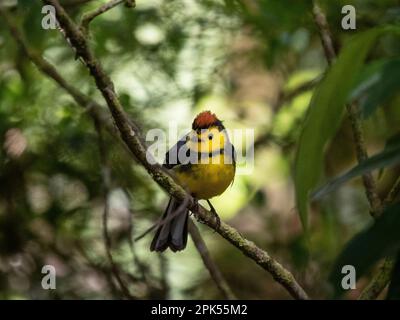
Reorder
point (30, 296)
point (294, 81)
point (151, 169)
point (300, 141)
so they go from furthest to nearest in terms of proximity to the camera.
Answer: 1. point (294, 81)
2. point (30, 296)
3. point (151, 169)
4. point (300, 141)

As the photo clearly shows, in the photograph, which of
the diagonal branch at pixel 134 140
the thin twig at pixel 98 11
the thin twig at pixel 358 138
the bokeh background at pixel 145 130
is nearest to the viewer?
the diagonal branch at pixel 134 140

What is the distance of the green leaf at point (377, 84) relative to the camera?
3.10 ft

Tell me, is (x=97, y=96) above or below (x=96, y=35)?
below

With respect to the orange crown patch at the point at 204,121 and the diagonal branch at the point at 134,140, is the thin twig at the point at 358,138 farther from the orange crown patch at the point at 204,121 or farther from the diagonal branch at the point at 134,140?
the orange crown patch at the point at 204,121

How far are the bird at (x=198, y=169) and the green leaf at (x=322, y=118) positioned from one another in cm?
121

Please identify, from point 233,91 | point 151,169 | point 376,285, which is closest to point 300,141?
point 151,169

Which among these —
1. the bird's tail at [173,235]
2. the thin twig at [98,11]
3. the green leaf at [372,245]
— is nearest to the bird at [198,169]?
the bird's tail at [173,235]

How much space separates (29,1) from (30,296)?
4.72 ft

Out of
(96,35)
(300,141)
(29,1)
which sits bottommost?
(300,141)

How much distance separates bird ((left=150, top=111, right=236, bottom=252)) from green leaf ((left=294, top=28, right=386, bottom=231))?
1206 millimetres

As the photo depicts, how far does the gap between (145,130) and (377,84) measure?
1.85m

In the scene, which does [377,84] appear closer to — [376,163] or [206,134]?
[376,163]
